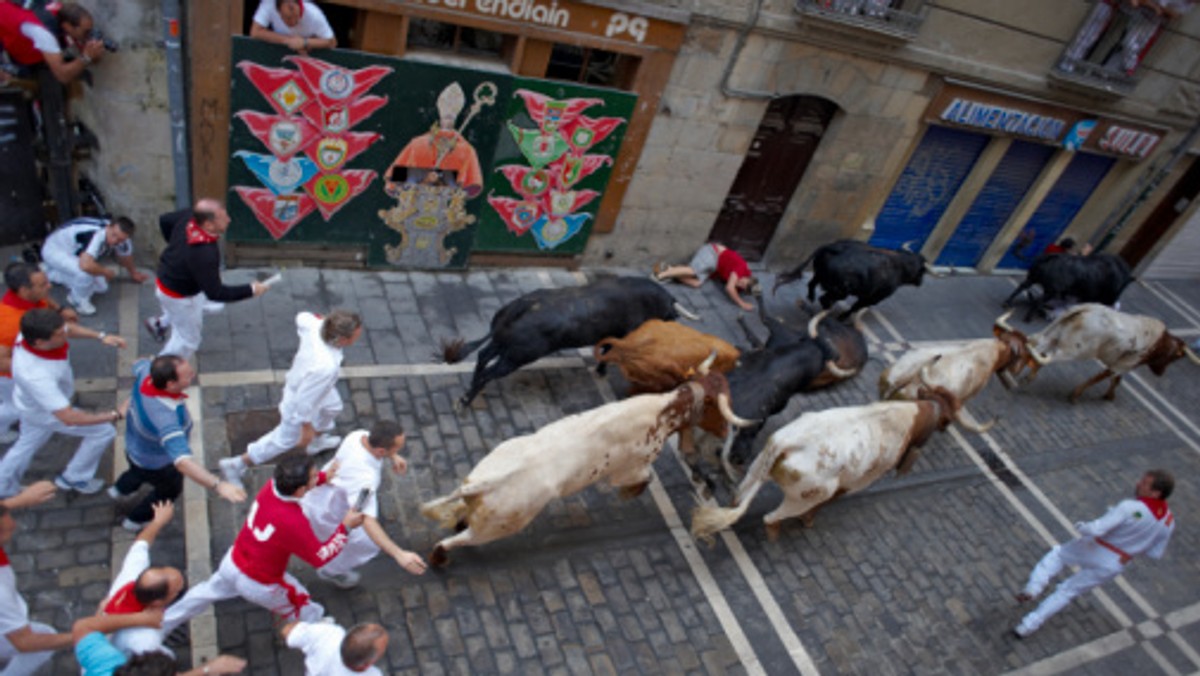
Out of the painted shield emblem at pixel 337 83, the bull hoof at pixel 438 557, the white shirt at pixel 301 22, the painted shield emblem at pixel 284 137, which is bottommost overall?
the bull hoof at pixel 438 557

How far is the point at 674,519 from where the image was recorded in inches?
299

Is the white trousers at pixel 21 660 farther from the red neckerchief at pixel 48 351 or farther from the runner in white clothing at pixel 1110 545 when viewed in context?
the runner in white clothing at pixel 1110 545

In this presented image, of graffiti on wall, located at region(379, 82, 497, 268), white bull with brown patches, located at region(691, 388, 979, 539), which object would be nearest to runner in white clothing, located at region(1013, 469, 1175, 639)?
white bull with brown patches, located at region(691, 388, 979, 539)

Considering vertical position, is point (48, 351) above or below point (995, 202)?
above

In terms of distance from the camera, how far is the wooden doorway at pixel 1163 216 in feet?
52.6

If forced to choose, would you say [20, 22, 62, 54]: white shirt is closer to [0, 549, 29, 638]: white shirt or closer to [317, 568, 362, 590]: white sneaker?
[0, 549, 29, 638]: white shirt

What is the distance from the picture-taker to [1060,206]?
1510 cm

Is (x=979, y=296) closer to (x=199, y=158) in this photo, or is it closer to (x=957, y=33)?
(x=957, y=33)

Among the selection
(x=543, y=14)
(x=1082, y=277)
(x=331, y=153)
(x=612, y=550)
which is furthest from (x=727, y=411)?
(x=1082, y=277)

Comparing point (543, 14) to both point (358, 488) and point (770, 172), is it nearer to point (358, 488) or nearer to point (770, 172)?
point (770, 172)

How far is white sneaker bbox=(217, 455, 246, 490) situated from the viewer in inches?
240

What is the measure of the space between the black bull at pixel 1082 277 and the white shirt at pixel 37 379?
13702 millimetres

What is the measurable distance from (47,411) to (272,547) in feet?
6.90

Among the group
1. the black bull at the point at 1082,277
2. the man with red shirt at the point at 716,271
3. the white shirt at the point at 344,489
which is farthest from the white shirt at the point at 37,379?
the black bull at the point at 1082,277
